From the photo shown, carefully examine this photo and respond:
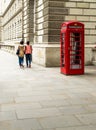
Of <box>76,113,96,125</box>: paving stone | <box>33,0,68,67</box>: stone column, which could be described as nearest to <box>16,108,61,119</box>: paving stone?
<box>76,113,96,125</box>: paving stone

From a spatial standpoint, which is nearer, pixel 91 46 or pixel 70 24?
pixel 70 24

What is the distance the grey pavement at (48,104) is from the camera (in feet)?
19.0

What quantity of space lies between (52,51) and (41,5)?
3.34 meters

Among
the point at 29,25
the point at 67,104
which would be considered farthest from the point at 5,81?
the point at 29,25

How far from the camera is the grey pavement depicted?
19.0 ft

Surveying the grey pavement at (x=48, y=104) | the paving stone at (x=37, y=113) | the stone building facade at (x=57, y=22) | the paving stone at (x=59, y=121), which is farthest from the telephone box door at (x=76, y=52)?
the paving stone at (x=59, y=121)

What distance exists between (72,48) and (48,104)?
6.34 m

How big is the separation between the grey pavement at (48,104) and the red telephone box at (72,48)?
1.83 m

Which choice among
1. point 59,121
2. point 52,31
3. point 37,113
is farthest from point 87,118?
point 52,31

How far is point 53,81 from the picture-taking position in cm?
1137

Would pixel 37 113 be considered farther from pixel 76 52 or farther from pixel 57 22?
pixel 57 22

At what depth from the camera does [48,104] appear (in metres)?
7.46

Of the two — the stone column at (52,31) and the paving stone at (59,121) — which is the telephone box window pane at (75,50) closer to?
the stone column at (52,31)

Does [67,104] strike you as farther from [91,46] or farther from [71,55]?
[91,46]
